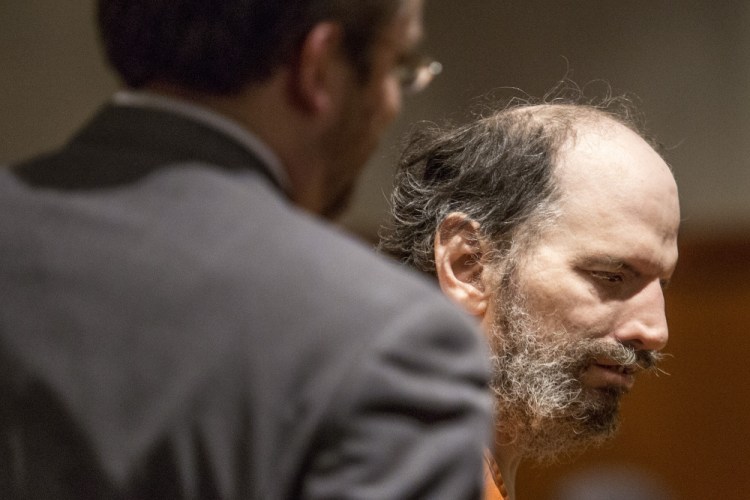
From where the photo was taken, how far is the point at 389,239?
213 cm

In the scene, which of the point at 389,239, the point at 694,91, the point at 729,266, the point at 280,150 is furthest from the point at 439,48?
the point at 280,150

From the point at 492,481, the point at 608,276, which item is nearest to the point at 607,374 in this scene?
the point at 608,276

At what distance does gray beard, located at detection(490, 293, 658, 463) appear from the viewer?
1879 millimetres

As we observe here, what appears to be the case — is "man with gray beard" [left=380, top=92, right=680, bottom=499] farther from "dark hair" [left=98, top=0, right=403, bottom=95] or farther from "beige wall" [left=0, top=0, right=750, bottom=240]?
"beige wall" [left=0, top=0, right=750, bottom=240]

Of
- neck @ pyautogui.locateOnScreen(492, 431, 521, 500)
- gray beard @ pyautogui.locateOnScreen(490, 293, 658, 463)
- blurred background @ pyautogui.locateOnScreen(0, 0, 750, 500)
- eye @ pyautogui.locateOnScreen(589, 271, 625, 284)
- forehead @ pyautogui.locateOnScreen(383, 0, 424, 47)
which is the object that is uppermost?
forehead @ pyautogui.locateOnScreen(383, 0, 424, 47)

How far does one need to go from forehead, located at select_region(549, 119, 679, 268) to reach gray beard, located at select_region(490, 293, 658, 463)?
0.16m

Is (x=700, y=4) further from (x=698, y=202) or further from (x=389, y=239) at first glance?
(x=389, y=239)

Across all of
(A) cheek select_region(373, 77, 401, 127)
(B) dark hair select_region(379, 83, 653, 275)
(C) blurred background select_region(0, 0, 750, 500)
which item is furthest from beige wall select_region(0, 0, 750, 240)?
(A) cheek select_region(373, 77, 401, 127)

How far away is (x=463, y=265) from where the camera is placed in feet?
6.39

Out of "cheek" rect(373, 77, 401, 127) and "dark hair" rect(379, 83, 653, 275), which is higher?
"cheek" rect(373, 77, 401, 127)

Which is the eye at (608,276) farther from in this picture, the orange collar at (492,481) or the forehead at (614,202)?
the orange collar at (492,481)

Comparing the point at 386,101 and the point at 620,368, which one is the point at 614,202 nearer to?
the point at 620,368

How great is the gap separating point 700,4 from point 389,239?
2.79 m

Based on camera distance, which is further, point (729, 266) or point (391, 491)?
point (729, 266)
